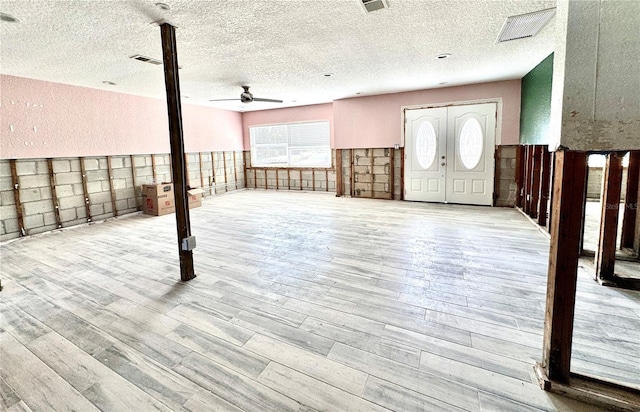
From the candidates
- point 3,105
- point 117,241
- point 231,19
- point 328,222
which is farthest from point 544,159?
point 3,105

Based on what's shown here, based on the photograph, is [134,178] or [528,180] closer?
[528,180]

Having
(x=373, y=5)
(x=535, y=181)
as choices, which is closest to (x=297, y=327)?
(x=373, y=5)

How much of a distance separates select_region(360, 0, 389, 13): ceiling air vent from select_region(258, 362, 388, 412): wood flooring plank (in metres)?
3.11

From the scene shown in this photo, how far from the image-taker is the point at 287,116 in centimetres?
946

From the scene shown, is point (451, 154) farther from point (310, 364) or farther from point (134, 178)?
point (134, 178)

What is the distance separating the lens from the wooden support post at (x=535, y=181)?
5.35 metres

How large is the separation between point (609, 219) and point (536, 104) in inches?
117

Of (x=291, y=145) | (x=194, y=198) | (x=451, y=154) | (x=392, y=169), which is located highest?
(x=291, y=145)

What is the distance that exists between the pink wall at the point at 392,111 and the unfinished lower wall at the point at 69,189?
4.69 metres

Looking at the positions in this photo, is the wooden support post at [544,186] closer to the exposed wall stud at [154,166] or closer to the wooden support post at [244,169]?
the exposed wall stud at [154,166]

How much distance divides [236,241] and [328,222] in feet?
5.77

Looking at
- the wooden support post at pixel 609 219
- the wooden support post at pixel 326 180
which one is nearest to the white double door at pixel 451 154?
the wooden support post at pixel 326 180

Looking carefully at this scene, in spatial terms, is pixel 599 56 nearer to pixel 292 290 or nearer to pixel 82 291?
pixel 292 290

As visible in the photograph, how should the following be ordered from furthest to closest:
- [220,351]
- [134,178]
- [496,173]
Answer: [134,178]
[496,173]
[220,351]
